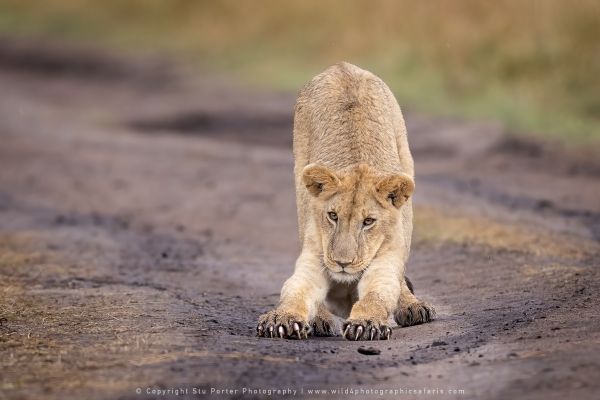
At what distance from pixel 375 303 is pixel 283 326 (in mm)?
455

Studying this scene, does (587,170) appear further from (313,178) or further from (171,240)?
(313,178)

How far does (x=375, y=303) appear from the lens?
5.92m

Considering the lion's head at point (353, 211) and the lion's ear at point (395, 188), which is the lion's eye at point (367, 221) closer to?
the lion's head at point (353, 211)

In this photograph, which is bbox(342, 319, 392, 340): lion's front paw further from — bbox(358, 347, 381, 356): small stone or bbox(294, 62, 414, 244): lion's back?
bbox(294, 62, 414, 244): lion's back

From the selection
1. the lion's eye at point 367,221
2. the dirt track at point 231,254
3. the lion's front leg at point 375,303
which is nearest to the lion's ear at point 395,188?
the lion's eye at point 367,221

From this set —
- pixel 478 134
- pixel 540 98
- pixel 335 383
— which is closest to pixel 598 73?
pixel 540 98

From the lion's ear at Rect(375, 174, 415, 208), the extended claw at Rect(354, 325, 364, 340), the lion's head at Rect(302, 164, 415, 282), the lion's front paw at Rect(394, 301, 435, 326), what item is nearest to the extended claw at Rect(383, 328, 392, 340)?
the extended claw at Rect(354, 325, 364, 340)

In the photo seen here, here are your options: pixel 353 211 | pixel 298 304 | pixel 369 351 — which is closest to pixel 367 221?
pixel 353 211

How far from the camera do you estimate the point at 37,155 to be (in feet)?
46.4

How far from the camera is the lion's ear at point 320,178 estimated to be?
20.2ft

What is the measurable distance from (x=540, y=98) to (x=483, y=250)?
19.1 feet

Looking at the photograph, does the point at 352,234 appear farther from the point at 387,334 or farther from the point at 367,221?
the point at 387,334

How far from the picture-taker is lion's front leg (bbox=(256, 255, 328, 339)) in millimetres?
5816

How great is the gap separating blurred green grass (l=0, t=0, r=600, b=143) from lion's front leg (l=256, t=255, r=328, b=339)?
696cm
